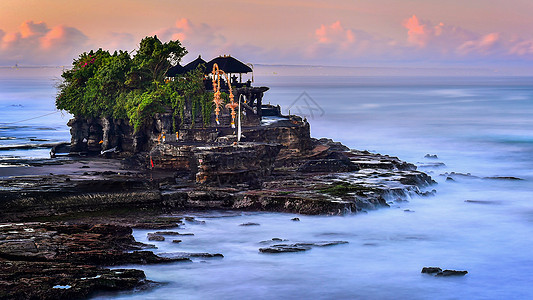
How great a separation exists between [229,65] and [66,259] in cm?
2963

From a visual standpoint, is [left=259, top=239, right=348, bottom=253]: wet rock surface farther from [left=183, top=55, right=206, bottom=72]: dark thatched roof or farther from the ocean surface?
[left=183, top=55, right=206, bottom=72]: dark thatched roof

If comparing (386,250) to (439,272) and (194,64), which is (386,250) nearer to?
(439,272)

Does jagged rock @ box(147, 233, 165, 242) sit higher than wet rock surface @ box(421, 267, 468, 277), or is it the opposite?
jagged rock @ box(147, 233, 165, 242)

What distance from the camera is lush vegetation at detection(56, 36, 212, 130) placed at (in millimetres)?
50969

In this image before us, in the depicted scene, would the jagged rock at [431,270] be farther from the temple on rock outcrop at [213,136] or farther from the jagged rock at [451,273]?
the temple on rock outcrop at [213,136]

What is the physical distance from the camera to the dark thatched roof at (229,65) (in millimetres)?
54438

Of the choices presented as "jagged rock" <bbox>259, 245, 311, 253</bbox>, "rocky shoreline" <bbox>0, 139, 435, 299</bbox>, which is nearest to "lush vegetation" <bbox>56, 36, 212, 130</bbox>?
"rocky shoreline" <bbox>0, 139, 435, 299</bbox>

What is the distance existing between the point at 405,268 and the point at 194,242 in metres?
8.50

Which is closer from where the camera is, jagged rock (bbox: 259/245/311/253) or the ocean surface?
the ocean surface

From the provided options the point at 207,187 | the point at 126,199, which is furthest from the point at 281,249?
the point at 207,187

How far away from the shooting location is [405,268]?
29.6 meters

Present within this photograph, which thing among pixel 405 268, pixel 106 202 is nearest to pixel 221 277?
pixel 405 268

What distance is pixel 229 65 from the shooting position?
5469cm

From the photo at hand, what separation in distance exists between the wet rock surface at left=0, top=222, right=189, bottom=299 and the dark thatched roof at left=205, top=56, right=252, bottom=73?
23.7 m
